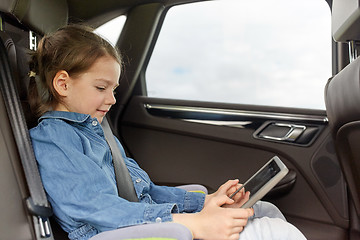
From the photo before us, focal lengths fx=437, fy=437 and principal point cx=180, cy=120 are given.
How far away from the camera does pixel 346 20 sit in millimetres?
1189

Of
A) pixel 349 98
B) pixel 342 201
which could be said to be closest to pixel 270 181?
pixel 349 98

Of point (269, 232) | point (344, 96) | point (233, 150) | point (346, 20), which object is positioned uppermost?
point (346, 20)

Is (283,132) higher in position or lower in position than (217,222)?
lower

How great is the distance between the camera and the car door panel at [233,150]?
1.97 meters

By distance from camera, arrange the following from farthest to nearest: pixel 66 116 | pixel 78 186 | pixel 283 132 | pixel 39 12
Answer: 1. pixel 283 132
2. pixel 39 12
3. pixel 66 116
4. pixel 78 186

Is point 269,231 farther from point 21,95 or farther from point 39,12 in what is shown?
point 39,12

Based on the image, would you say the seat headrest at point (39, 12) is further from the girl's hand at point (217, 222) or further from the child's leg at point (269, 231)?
the child's leg at point (269, 231)

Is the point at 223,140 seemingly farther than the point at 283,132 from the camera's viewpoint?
Yes

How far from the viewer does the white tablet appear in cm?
112

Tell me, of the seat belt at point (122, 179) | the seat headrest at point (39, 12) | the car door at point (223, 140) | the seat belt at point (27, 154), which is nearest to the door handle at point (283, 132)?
the car door at point (223, 140)

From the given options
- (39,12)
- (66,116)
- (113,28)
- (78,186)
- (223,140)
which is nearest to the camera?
(78,186)

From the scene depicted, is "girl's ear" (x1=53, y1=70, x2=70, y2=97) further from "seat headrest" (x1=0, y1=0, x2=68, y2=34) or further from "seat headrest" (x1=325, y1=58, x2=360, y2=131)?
"seat headrest" (x1=325, y1=58, x2=360, y2=131)

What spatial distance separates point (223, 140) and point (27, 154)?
1230 millimetres

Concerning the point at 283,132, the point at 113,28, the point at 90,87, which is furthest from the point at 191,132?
the point at 90,87
